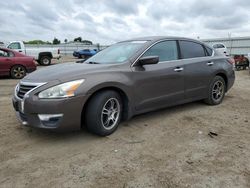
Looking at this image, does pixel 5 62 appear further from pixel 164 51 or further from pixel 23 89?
pixel 164 51

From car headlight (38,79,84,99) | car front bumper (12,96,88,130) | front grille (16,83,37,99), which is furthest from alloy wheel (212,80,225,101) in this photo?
front grille (16,83,37,99)

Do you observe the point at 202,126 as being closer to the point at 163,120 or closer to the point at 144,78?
the point at 163,120

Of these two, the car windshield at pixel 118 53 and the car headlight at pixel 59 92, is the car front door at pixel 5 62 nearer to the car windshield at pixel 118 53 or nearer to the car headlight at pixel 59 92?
the car windshield at pixel 118 53

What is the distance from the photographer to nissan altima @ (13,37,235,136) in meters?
3.59

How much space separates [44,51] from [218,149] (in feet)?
60.7

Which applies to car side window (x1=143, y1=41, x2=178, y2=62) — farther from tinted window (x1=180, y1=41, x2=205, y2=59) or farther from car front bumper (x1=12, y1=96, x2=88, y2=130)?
car front bumper (x1=12, y1=96, x2=88, y2=130)

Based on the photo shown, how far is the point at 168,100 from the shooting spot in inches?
193

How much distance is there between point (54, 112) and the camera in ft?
11.5

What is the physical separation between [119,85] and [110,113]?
1.48 ft

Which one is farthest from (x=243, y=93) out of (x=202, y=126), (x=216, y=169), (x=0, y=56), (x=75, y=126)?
(x=0, y=56)

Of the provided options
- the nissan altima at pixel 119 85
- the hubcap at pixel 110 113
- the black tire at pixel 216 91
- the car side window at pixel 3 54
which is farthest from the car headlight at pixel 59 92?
the car side window at pixel 3 54

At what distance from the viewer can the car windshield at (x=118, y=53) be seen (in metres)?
4.54

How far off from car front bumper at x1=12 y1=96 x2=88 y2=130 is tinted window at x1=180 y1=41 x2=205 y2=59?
8.30 ft

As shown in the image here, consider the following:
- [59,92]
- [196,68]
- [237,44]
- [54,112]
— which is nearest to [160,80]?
[196,68]
